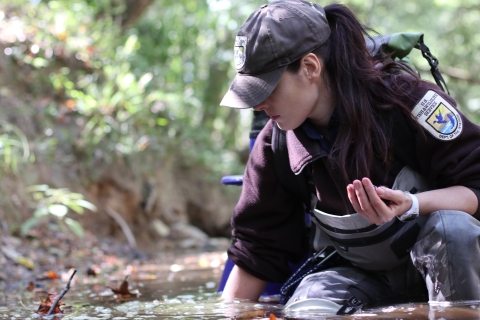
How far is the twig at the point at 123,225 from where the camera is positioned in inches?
281

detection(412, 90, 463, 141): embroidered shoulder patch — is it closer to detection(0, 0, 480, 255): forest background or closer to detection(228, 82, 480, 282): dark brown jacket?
detection(228, 82, 480, 282): dark brown jacket

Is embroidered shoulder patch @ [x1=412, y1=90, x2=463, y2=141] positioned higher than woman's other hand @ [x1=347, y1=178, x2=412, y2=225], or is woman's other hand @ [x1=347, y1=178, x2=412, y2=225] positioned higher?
embroidered shoulder patch @ [x1=412, y1=90, x2=463, y2=141]

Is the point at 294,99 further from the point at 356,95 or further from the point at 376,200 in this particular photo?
the point at 376,200

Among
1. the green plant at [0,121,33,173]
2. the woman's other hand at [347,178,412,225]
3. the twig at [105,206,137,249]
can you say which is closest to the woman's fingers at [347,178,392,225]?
the woman's other hand at [347,178,412,225]

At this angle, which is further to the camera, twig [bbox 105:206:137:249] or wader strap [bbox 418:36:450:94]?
twig [bbox 105:206:137:249]

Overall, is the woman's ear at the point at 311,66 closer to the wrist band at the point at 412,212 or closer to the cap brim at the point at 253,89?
the cap brim at the point at 253,89

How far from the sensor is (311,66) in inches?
90.6

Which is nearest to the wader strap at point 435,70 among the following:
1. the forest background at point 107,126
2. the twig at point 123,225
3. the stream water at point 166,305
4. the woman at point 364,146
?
the woman at point 364,146

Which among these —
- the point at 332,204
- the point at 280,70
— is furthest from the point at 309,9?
the point at 332,204

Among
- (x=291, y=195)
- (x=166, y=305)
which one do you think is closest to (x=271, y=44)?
(x=291, y=195)

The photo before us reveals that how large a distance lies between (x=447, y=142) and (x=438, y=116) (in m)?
0.11

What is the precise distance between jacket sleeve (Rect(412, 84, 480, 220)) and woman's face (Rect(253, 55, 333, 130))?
1.36 feet

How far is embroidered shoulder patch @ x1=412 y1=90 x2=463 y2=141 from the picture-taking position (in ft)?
7.39

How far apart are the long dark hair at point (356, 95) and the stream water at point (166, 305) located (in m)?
0.57
